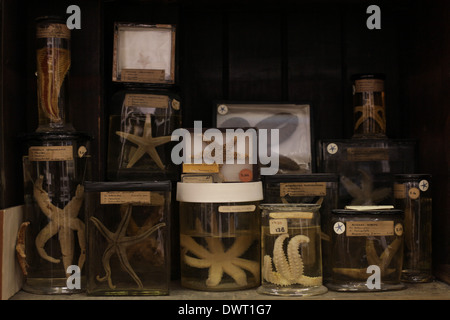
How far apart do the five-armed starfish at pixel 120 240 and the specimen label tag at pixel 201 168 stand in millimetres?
157

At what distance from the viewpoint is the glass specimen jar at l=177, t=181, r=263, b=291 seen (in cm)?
130

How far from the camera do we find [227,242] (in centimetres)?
131

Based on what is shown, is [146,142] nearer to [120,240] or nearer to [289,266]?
[120,240]

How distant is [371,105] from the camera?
1.53m

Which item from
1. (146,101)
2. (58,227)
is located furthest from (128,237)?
(146,101)

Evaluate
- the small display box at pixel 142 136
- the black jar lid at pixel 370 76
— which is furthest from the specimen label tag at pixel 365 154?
the small display box at pixel 142 136

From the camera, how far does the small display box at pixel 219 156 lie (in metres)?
1.34

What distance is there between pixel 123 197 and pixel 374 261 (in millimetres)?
623

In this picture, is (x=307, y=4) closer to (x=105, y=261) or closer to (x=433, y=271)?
(x=433, y=271)

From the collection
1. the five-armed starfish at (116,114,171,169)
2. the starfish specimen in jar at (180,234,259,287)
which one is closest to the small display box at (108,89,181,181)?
the five-armed starfish at (116,114,171,169)

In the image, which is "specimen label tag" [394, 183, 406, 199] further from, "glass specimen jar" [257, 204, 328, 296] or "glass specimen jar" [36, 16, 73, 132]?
"glass specimen jar" [36, 16, 73, 132]

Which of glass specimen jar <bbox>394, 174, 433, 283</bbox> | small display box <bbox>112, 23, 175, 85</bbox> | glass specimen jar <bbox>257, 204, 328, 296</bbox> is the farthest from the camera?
small display box <bbox>112, 23, 175, 85</bbox>
